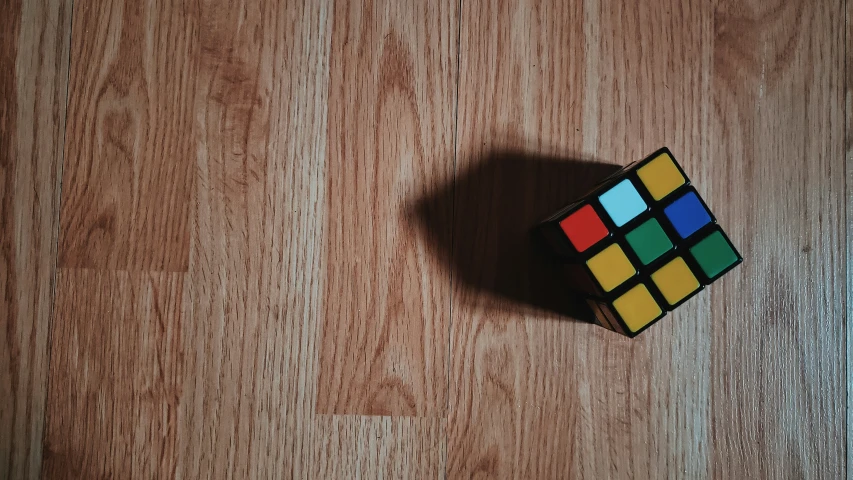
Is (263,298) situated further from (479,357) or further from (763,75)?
(763,75)

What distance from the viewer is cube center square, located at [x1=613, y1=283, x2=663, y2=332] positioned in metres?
0.58

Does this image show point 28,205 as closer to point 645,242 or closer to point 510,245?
point 510,245

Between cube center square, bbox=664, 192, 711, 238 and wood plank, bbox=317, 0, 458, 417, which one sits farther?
wood plank, bbox=317, 0, 458, 417

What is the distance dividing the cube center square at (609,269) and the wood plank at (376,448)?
0.84ft

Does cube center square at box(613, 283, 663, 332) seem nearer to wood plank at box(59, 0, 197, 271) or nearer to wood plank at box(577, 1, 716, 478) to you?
wood plank at box(577, 1, 716, 478)

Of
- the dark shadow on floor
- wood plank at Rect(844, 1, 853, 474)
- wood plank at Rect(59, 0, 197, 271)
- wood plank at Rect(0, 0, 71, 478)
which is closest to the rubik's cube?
the dark shadow on floor

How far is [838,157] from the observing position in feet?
2.39

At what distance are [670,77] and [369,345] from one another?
1.57 feet

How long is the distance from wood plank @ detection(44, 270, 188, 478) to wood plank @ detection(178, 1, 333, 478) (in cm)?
2

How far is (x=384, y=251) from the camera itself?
2.30 feet

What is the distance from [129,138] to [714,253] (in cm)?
66

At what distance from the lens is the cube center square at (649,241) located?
0.59m

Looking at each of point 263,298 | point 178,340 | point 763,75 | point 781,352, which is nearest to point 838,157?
A: point 763,75

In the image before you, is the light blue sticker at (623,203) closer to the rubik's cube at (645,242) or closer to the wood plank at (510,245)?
the rubik's cube at (645,242)
